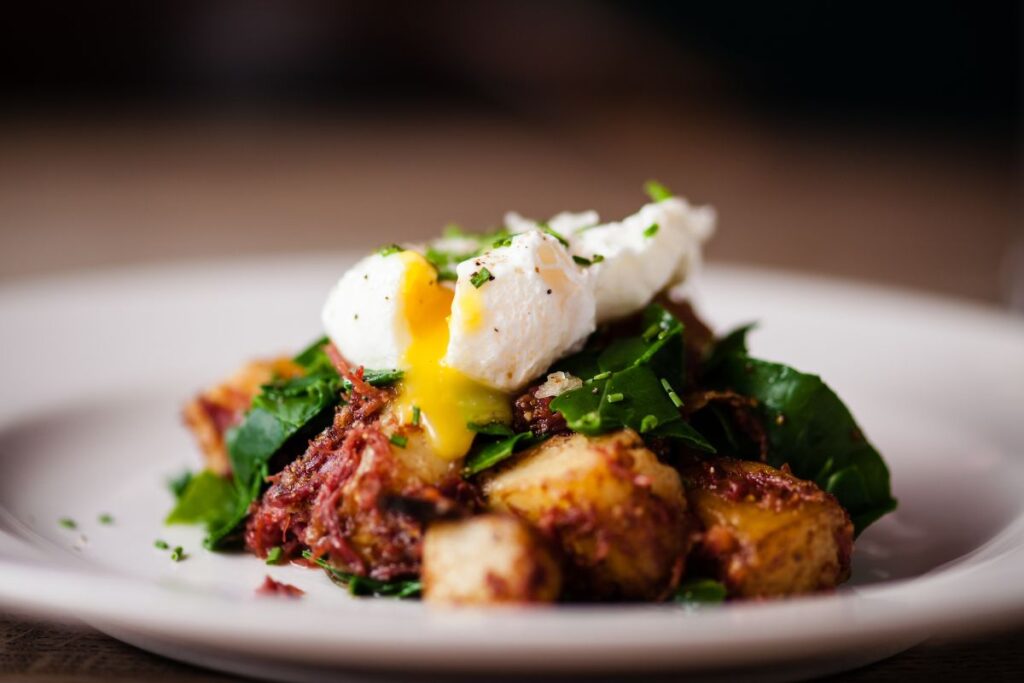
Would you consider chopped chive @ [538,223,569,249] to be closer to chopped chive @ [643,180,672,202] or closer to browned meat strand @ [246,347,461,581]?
chopped chive @ [643,180,672,202]

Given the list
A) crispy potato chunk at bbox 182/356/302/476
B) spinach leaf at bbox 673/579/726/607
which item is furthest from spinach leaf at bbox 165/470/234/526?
spinach leaf at bbox 673/579/726/607

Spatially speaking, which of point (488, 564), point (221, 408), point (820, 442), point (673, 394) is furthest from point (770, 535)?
point (221, 408)

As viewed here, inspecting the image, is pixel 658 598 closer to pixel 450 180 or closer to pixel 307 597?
pixel 307 597

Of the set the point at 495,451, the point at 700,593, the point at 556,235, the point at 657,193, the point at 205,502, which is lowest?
the point at 205,502

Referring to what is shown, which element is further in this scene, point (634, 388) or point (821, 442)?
point (821, 442)

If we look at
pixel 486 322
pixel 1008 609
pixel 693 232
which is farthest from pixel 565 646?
pixel 693 232

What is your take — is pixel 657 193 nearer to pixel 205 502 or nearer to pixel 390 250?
pixel 390 250

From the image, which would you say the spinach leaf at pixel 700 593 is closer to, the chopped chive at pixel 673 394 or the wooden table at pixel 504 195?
the chopped chive at pixel 673 394

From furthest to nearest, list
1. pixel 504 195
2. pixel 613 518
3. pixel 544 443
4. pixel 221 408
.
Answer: pixel 504 195 < pixel 221 408 < pixel 544 443 < pixel 613 518
